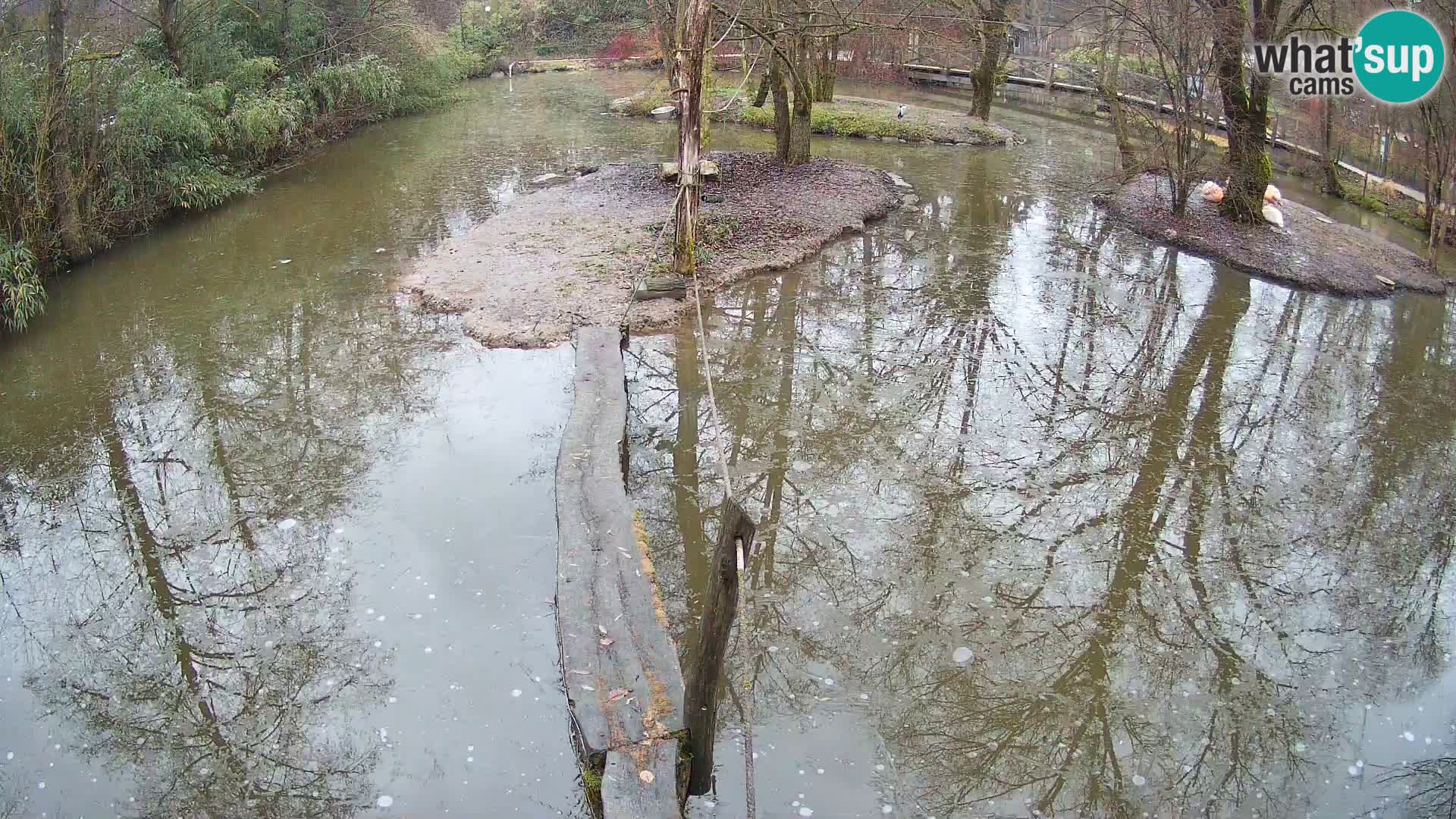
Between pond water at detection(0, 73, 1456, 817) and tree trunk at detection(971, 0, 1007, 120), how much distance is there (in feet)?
28.4

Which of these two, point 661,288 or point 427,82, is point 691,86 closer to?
point 661,288

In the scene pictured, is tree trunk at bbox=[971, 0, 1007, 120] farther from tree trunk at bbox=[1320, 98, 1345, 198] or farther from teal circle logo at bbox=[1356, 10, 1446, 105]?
teal circle logo at bbox=[1356, 10, 1446, 105]

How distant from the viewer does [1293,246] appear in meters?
→ 11.7

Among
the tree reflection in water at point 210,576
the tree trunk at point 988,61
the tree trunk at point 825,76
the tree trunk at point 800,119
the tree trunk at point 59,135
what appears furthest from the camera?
the tree trunk at point 825,76

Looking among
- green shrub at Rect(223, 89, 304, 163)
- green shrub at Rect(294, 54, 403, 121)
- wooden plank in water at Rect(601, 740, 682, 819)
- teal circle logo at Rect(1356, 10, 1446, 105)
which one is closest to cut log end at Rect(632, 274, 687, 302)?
wooden plank in water at Rect(601, 740, 682, 819)

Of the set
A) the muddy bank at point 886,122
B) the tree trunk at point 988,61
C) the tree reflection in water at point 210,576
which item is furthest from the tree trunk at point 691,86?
the tree trunk at point 988,61

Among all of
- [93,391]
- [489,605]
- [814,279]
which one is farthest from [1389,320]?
[93,391]

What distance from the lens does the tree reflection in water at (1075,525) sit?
15.0ft

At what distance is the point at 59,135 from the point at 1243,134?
13884mm

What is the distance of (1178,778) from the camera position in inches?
172

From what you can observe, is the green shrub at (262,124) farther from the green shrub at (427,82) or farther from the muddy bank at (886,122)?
the muddy bank at (886,122)

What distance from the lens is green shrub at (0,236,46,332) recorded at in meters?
9.03

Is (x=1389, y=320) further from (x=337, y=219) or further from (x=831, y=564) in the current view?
Result: (x=337, y=219)

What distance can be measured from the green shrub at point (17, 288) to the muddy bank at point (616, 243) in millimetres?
3473
